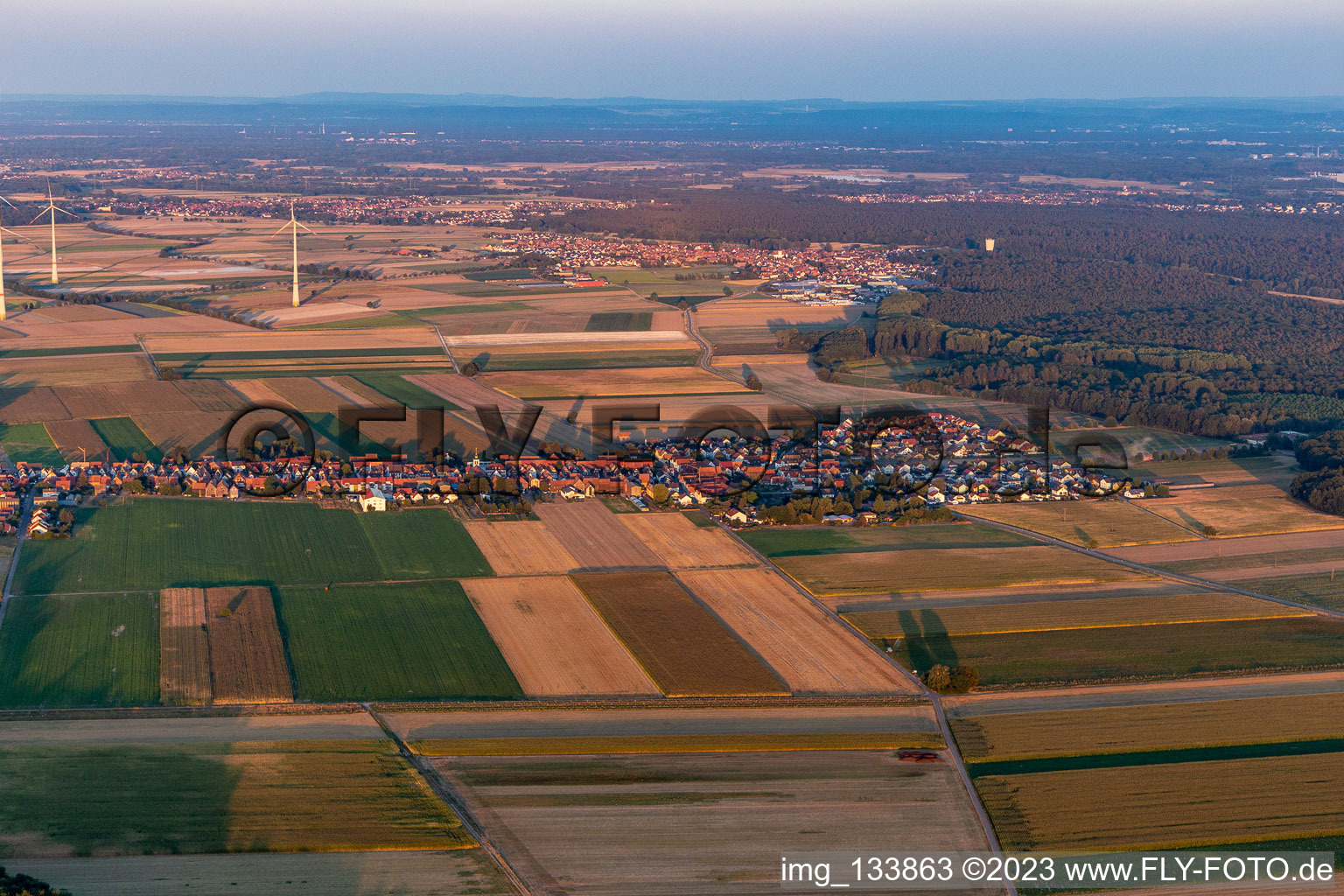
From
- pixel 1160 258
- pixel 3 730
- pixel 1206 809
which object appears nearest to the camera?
pixel 1206 809

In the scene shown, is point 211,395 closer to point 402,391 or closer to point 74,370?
point 402,391

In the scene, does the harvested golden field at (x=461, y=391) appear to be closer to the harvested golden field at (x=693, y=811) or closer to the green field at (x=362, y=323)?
the green field at (x=362, y=323)

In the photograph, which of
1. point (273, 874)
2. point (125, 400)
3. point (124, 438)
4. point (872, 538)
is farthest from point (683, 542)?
point (125, 400)

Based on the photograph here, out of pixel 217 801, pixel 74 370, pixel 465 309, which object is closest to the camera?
pixel 217 801

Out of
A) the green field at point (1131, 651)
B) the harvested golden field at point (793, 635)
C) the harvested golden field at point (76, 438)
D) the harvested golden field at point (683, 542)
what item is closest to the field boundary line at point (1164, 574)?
the green field at point (1131, 651)

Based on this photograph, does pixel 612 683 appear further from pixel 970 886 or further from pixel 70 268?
pixel 70 268

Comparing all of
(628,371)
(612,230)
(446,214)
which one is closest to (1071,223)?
(612,230)
